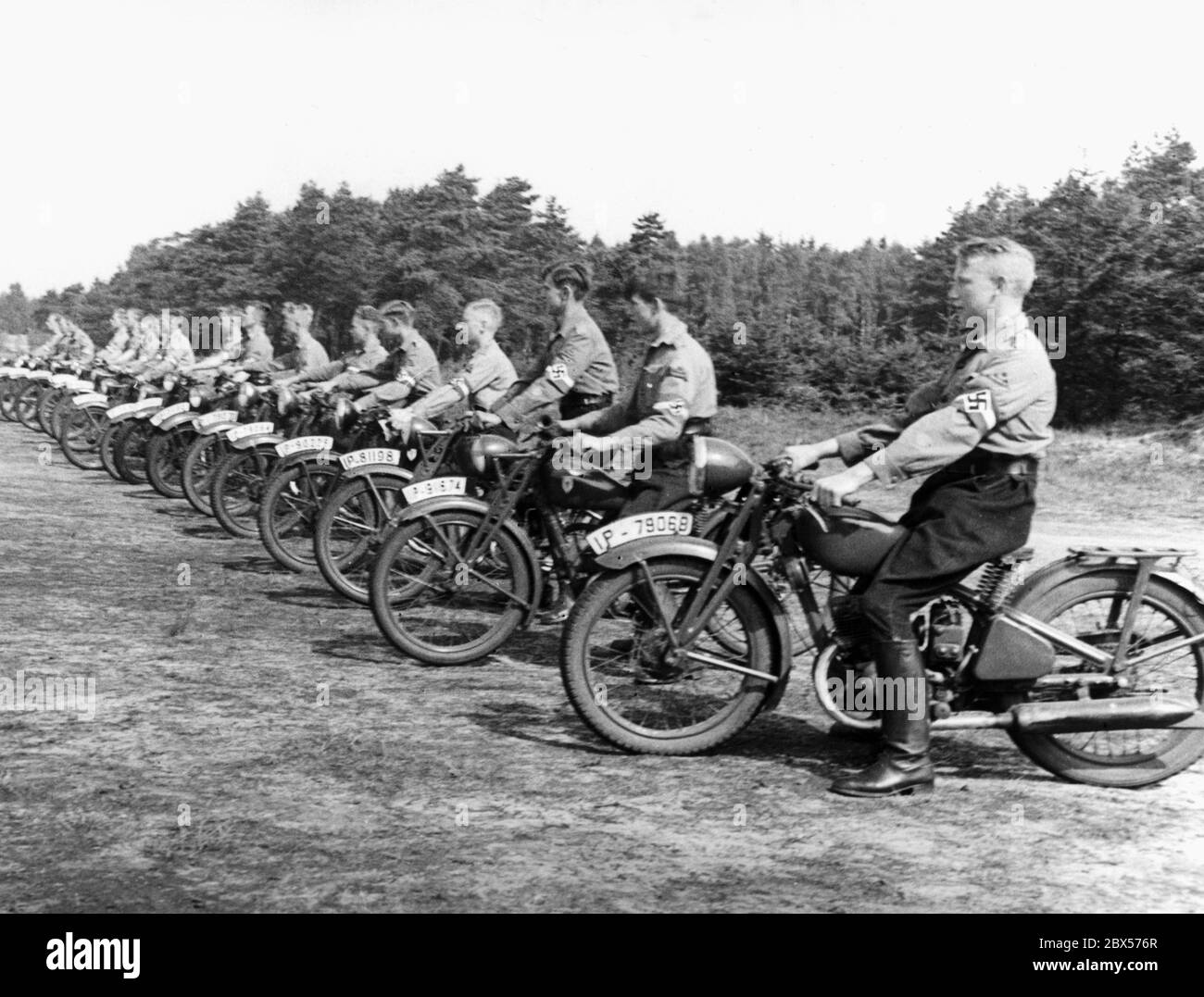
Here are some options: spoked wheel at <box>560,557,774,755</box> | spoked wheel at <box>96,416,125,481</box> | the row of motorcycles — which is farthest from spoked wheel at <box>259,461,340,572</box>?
spoked wheel at <box>96,416,125,481</box>

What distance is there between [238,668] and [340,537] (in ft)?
6.24

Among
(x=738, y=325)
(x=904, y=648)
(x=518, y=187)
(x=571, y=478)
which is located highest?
(x=518, y=187)

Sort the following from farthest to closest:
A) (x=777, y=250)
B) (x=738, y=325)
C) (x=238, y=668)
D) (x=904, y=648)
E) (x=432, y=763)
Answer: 1. (x=777, y=250)
2. (x=738, y=325)
3. (x=238, y=668)
4. (x=432, y=763)
5. (x=904, y=648)

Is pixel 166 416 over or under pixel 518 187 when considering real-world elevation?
under

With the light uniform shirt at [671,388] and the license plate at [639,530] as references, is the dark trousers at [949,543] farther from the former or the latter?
the light uniform shirt at [671,388]

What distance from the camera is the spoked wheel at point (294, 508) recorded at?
9023 millimetres

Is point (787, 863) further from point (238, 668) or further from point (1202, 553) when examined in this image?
point (1202, 553)

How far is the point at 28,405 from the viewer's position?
24000 millimetres

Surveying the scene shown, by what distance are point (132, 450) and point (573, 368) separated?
28.1 ft

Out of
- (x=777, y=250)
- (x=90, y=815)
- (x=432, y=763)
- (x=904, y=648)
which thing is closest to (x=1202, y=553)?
(x=904, y=648)

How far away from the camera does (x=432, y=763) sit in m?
4.89

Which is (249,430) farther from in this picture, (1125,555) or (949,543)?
(1125,555)

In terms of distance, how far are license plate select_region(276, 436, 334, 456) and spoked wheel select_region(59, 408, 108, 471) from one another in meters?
7.40
